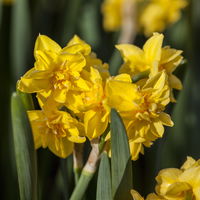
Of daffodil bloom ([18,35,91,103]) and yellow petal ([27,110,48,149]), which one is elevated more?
daffodil bloom ([18,35,91,103])

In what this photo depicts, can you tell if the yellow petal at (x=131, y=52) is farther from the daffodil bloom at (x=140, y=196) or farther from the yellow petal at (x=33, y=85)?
the daffodil bloom at (x=140, y=196)

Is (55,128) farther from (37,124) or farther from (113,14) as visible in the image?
(113,14)

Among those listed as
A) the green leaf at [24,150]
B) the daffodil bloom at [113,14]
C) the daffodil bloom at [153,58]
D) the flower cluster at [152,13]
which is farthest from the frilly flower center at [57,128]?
the daffodil bloom at [113,14]

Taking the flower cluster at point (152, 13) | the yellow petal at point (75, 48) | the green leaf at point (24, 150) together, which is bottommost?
the green leaf at point (24, 150)

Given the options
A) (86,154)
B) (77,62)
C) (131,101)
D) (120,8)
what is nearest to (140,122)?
(131,101)

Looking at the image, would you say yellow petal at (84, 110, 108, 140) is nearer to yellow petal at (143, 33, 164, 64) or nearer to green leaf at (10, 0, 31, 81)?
yellow petal at (143, 33, 164, 64)

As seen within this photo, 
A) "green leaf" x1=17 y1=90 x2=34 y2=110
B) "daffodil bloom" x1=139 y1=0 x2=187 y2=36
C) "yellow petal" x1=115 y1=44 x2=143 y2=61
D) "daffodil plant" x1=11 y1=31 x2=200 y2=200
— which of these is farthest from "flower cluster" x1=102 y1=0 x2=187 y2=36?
"green leaf" x1=17 y1=90 x2=34 y2=110
